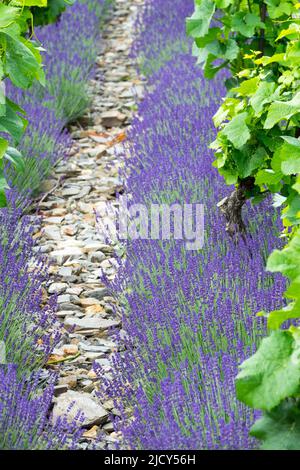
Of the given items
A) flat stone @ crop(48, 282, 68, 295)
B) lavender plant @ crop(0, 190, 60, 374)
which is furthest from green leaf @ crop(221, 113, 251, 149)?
flat stone @ crop(48, 282, 68, 295)

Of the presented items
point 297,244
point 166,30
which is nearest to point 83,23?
point 166,30

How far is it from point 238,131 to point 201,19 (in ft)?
3.99

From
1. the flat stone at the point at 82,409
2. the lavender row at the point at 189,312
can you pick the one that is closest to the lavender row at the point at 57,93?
the lavender row at the point at 189,312

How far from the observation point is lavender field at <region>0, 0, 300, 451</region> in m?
2.01

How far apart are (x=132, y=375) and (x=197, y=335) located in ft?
0.89

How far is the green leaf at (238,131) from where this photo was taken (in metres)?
2.79

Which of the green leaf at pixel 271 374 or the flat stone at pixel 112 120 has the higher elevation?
the green leaf at pixel 271 374

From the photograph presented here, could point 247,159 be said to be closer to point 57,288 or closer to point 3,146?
point 3,146

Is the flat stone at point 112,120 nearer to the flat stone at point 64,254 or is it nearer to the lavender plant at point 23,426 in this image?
the flat stone at point 64,254

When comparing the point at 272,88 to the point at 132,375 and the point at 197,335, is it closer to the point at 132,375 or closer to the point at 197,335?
the point at 197,335

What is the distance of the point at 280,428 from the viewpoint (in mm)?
1784

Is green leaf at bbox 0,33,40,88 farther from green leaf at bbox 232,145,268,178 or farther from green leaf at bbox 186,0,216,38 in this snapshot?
green leaf at bbox 186,0,216,38

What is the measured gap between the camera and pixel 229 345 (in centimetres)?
237

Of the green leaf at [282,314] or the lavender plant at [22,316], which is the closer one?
the green leaf at [282,314]
